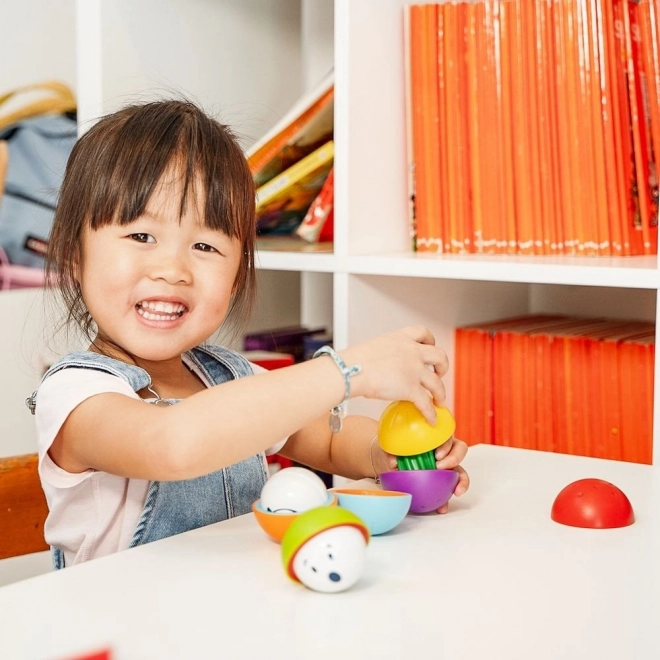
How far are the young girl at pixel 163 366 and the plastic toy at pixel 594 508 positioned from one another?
11 centimetres

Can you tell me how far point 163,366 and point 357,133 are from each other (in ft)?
1.43

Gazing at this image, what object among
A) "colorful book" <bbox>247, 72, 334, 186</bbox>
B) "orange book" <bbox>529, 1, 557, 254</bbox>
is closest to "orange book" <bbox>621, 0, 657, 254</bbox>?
"orange book" <bbox>529, 1, 557, 254</bbox>

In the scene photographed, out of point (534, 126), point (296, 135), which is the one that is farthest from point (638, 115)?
point (296, 135)

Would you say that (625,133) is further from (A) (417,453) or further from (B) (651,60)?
(A) (417,453)

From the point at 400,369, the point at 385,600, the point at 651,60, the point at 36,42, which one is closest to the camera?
the point at 385,600

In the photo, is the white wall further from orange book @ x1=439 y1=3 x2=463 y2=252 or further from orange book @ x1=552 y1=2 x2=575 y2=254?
orange book @ x1=552 y1=2 x2=575 y2=254

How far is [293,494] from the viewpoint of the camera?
777mm

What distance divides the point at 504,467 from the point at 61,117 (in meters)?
1.26

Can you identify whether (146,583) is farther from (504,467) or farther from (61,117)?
(61,117)

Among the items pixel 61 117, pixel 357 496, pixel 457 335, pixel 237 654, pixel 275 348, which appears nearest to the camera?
pixel 237 654

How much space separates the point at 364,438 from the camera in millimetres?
1085

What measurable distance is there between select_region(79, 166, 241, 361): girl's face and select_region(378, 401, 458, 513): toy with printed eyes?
9.7 inches

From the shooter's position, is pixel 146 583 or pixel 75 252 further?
pixel 75 252

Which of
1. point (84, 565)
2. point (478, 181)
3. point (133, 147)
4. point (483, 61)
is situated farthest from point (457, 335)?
point (84, 565)
